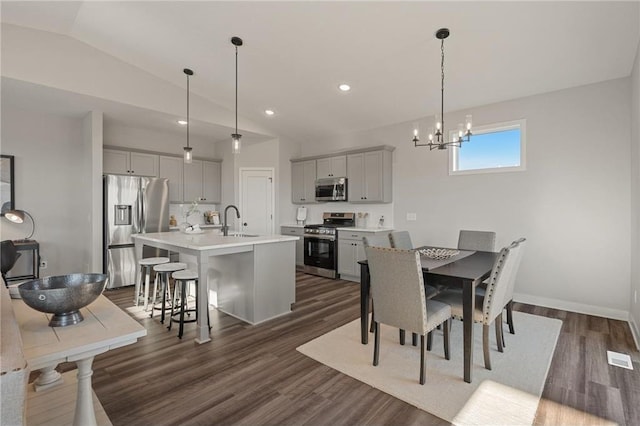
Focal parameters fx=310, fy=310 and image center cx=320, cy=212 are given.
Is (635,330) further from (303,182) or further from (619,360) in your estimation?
(303,182)

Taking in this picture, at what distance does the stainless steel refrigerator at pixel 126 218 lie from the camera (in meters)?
4.86

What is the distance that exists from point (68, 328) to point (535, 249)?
472cm

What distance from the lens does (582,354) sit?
2.71 meters

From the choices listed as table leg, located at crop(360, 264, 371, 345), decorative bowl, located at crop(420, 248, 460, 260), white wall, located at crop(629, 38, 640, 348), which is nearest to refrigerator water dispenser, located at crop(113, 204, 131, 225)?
table leg, located at crop(360, 264, 371, 345)

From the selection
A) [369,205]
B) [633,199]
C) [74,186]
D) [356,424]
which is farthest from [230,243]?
[633,199]

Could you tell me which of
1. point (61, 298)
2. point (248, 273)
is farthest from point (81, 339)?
point (248, 273)

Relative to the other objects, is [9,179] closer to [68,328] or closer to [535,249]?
[68,328]

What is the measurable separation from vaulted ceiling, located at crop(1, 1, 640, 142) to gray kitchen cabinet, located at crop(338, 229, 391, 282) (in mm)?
2117

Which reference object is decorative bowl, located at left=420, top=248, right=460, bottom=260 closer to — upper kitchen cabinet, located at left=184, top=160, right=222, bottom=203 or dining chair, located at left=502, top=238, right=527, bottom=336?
dining chair, located at left=502, top=238, right=527, bottom=336

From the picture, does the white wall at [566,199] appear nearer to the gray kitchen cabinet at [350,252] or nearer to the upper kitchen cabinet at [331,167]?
the gray kitchen cabinet at [350,252]

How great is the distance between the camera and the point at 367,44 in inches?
137

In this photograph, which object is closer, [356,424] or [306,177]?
[356,424]

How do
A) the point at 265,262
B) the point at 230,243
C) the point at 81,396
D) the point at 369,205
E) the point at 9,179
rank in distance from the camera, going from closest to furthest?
the point at 81,396 → the point at 230,243 → the point at 265,262 → the point at 9,179 → the point at 369,205

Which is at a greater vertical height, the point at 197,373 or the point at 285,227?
the point at 285,227
